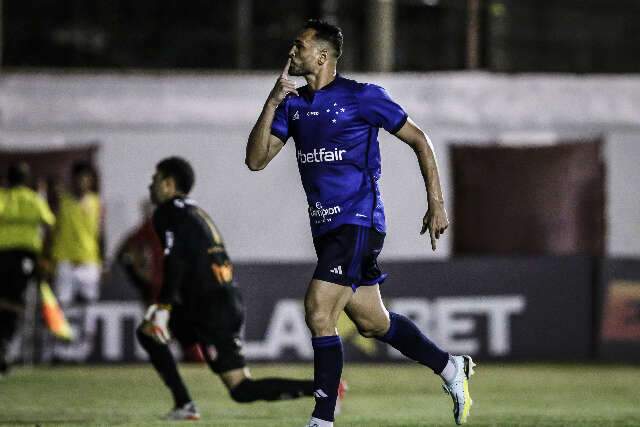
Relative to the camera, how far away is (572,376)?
1527cm

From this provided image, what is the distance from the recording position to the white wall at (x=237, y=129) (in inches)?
750

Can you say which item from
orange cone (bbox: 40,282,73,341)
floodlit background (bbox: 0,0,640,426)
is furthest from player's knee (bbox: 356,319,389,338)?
orange cone (bbox: 40,282,73,341)

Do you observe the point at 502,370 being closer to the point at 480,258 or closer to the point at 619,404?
the point at 480,258

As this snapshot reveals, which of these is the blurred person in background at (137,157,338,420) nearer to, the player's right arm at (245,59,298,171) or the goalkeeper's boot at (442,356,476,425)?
the goalkeeper's boot at (442,356,476,425)

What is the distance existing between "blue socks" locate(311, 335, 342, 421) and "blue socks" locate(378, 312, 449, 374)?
466mm

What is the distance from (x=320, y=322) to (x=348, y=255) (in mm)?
403

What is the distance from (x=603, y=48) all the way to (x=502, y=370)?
26.4 feet

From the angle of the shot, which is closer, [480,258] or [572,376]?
[572,376]

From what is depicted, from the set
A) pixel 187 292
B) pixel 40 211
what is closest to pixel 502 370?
pixel 40 211

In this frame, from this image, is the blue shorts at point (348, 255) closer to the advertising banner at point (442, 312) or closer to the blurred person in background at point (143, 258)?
the blurred person in background at point (143, 258)

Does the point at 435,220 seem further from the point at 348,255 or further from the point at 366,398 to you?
the point at 366,398

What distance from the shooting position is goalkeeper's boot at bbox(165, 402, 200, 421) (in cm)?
1039

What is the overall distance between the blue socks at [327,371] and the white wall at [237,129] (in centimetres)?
1088

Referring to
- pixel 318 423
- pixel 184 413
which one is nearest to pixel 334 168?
pixel 318 423
